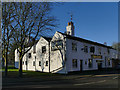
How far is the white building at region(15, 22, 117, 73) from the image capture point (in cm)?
2323

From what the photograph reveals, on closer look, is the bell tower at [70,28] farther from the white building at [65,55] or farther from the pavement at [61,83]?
the pavement at [61,83]

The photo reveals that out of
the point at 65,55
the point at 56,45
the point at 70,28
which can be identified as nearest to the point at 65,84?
the point at 65,55

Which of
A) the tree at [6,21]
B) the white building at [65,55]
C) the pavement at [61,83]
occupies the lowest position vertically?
the pavement at [61,83]

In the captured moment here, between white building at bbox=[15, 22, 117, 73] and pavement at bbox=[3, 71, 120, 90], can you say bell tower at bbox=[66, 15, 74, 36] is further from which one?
pavement at bbox=[3, 71, 120, 90]

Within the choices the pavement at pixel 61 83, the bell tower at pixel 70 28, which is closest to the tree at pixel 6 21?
the pavement at pixel 61 83

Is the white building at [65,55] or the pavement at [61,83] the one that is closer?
the pavement at [61,83]

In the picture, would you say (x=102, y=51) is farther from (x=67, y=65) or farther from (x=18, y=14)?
(x=18, y=14)

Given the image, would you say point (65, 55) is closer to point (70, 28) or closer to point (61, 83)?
point (70, 28)

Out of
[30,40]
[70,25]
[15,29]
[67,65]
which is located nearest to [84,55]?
[67,65]

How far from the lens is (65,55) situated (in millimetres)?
22766

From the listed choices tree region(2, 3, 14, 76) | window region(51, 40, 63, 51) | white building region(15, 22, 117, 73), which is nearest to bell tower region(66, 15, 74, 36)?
white building region(15, 22, 117, 73)

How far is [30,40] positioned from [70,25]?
13708mm

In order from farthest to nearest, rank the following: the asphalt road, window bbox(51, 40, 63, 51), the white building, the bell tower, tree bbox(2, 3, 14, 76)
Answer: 1. the bell tower
2. window bbox(51, 40, 63, 51)
3. the white building
4. tree bbox(2, 3, 14, 76)
5. the asphalt road

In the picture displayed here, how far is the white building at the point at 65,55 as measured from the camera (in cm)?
2323
